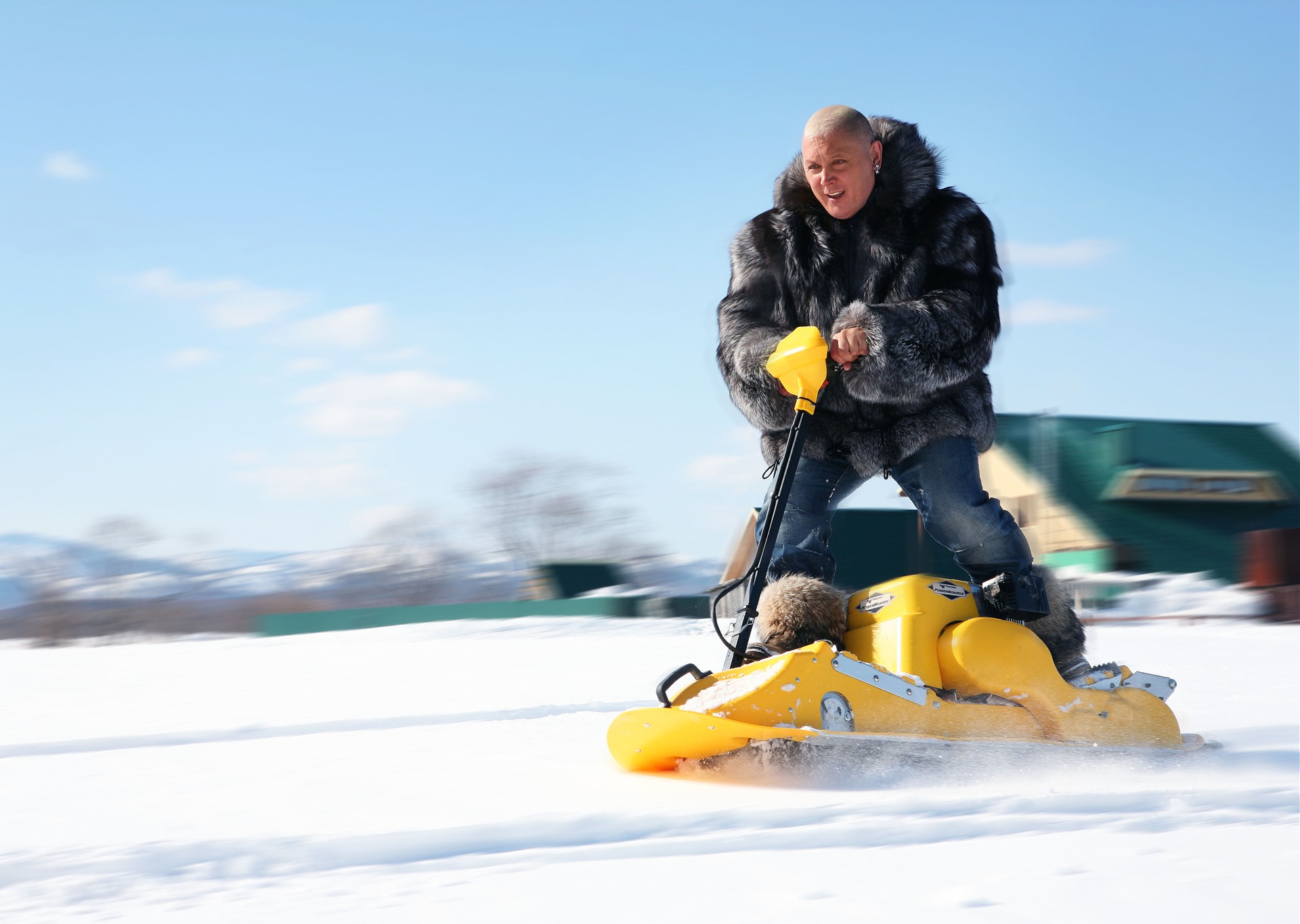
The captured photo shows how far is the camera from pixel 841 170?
2.45 meters

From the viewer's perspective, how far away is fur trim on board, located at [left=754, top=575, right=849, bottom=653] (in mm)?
2314

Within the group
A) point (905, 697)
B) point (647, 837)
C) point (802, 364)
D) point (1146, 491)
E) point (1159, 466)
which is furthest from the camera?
point (1159, 466)

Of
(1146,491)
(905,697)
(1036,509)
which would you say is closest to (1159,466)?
(1146,491)

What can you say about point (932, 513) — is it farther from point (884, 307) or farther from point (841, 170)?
point (841, 170)

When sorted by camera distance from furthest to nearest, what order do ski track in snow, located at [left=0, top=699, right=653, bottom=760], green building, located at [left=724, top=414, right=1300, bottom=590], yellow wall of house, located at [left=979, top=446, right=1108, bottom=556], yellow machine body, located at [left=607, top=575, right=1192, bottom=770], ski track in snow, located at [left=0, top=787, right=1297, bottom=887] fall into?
1. yellow wall of house, located at [left=979, top=446, right=1108, bottom=556]
2. green building, located at [left=724, top=414, right=1300, bottom=590]
3. ski track in snow, located at [left=0, top=699, right=653, bottom=760]
4. yellow machine body, located at [left=607, top=575, right=1192, bottom=770]
5. ski track in snow, located at [left=0, top=787, right=1297, bottom=887]

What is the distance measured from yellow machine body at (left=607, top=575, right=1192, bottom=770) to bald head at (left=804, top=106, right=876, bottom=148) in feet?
3.50

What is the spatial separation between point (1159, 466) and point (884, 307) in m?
15.3

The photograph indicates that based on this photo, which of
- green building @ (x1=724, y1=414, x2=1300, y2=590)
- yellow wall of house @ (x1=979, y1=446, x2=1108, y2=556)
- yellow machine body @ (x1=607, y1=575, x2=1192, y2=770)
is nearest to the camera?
yellow machine body @ (x1=607, y1=575, x2=1192, y2=770)

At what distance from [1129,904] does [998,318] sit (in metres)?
1.50

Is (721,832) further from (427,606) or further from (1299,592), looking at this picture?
(427,606)

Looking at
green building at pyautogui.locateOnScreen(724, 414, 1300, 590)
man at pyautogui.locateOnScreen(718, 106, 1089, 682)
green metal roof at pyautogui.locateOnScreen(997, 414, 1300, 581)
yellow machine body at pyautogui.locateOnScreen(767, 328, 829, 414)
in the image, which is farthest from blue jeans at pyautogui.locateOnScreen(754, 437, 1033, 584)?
green metal roof at pyautogui.locateOnScreen(997, 414, 1300, 581)

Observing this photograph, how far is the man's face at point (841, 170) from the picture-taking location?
2434mm

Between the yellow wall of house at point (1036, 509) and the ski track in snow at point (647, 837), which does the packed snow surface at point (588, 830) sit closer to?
the ski track in snow at point (647, 837)

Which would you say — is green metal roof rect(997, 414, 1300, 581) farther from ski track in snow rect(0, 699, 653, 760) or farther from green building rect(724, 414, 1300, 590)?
ski track in snow rect(0, 699, 653, 760)
